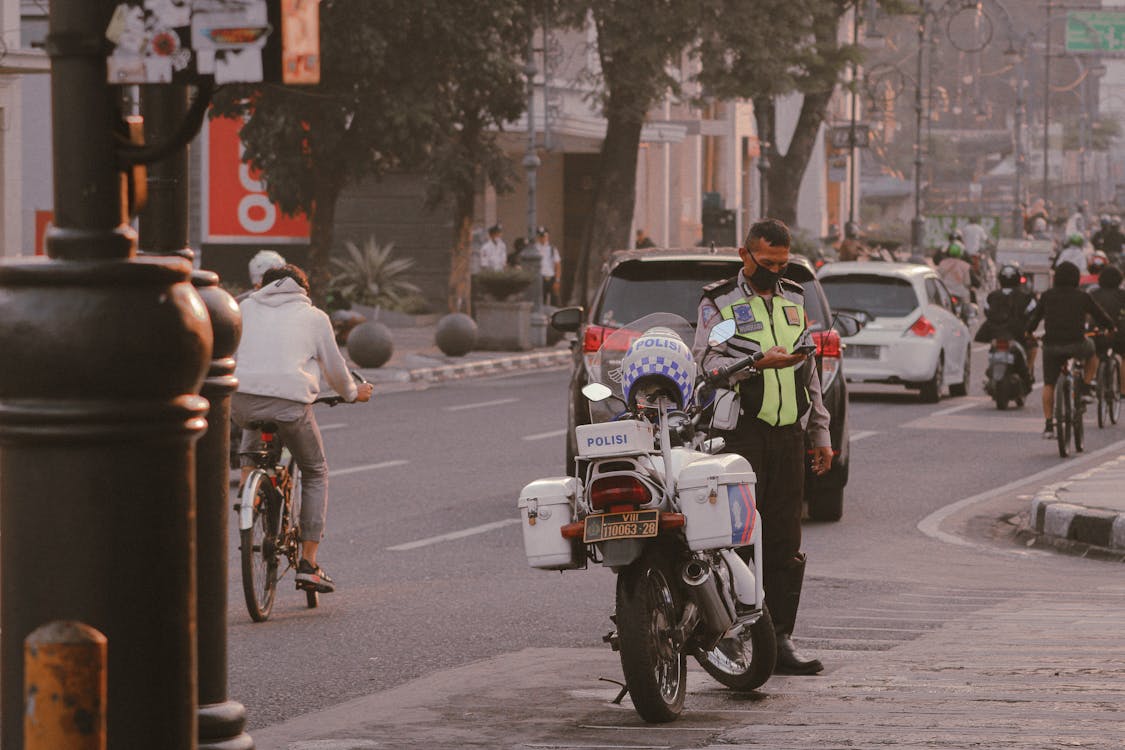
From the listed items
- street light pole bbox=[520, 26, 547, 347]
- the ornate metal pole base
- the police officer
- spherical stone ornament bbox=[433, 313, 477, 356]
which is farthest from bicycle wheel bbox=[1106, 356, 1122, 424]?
the ornate metal pole base

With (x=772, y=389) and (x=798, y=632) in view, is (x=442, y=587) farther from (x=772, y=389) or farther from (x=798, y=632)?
(x=772, y=389)

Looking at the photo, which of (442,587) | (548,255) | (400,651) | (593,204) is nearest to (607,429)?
(400,651)

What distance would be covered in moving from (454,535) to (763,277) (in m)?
5.77

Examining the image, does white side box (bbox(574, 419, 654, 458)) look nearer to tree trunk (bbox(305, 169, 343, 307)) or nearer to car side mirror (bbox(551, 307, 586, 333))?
car side mirror (bbox(551, 307, 586, 333))

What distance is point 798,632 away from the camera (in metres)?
9.85

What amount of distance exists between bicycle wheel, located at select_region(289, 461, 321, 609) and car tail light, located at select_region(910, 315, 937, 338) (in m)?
15.2

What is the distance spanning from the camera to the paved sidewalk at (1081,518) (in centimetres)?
1373

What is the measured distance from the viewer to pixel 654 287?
582 inches

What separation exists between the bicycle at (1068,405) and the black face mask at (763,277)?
11268 millimetres

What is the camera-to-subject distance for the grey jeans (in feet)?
34.7

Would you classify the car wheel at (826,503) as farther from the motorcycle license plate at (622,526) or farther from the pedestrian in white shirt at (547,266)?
the pedestrian in white shirt at (547,266)

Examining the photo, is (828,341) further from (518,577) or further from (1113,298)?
(1113,298)

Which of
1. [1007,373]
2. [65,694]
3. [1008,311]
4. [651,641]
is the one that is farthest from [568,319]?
[65,694]

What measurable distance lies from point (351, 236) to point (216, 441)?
4375 cm
